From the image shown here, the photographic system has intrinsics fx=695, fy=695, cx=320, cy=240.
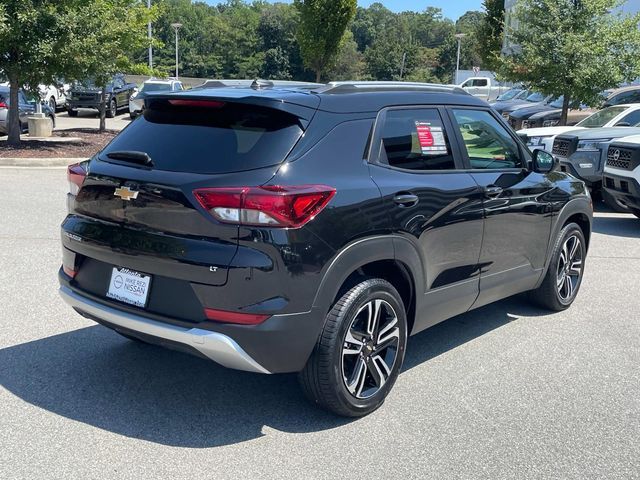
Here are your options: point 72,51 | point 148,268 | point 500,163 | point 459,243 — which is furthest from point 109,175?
point 72,51

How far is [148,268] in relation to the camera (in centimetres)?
367

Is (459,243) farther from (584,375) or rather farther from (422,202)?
(584,375)

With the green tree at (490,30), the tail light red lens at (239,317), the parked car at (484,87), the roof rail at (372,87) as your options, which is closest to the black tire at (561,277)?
the roof rail at (372,87)

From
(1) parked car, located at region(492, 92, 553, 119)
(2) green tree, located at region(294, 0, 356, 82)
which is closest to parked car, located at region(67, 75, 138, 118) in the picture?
(2) green tree, located at region(294, 0, 356, 82)

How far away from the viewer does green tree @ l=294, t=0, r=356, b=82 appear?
105 feet

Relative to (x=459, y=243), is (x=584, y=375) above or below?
below

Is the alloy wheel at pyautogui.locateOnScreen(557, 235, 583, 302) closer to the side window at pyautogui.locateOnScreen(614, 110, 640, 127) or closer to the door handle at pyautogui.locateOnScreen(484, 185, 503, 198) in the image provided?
the door handle at pyautogui.locateOnScreen(484, 185, 503, 198)

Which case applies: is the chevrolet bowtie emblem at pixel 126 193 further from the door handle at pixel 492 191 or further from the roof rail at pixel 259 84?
the door handle at pixel 492 191

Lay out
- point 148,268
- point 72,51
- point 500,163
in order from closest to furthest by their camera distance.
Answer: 1. point 148,268
2. point 500,163
3. point 72,51

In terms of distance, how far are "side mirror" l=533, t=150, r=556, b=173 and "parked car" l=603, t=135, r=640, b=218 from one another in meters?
4.67

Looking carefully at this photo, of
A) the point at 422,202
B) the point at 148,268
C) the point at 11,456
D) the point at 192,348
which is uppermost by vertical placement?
the point at 422,202

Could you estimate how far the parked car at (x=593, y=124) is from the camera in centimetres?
1259

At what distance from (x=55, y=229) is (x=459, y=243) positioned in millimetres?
5871

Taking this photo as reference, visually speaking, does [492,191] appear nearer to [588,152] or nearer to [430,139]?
[430,139]
